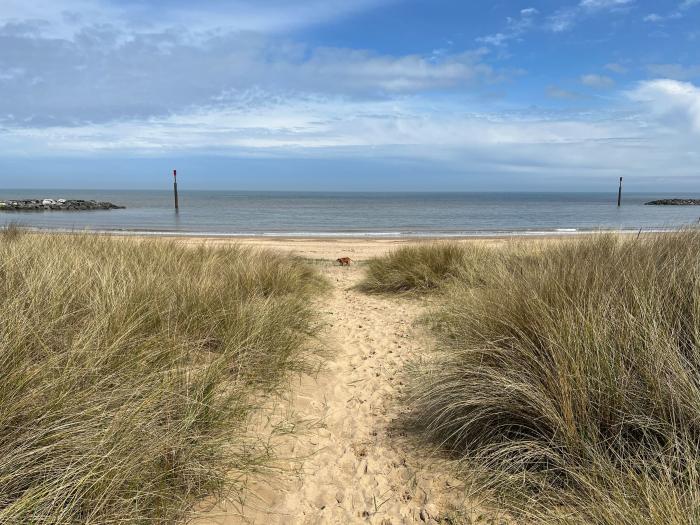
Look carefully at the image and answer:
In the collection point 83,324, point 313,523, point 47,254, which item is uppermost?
point 47,254

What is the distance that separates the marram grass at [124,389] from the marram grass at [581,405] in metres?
1.49

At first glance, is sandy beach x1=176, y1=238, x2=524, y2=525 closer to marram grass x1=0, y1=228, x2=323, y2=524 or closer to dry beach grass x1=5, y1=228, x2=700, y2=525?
dry beach grass x1=5, y1=228, x2=700, y2=525

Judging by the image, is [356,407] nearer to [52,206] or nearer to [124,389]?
[124,389]

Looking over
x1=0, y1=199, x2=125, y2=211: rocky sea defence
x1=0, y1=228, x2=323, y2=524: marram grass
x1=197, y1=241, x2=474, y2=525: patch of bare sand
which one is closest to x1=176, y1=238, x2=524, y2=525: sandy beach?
x1=197, y1=241, x2=474, y2=525: patch of bare sand

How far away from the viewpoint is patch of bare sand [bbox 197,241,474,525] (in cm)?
260

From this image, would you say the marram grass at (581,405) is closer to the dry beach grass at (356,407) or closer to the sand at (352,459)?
the dry beach grass at (356,407)

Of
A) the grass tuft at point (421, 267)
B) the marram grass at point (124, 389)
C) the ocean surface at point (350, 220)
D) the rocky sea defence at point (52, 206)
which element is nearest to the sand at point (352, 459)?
the marram grass at point (124, 389)

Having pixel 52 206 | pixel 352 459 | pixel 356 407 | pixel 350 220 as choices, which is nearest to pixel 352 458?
pixel 352 459

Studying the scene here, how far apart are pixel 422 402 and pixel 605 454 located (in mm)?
1476

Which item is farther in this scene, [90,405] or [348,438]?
[348,438]

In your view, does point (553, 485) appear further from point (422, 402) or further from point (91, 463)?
point (91, 463)

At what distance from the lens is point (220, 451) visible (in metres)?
2.69

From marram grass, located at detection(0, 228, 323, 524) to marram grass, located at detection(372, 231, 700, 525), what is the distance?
4.89 ft

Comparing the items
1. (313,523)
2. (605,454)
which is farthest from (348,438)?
(605,454)
